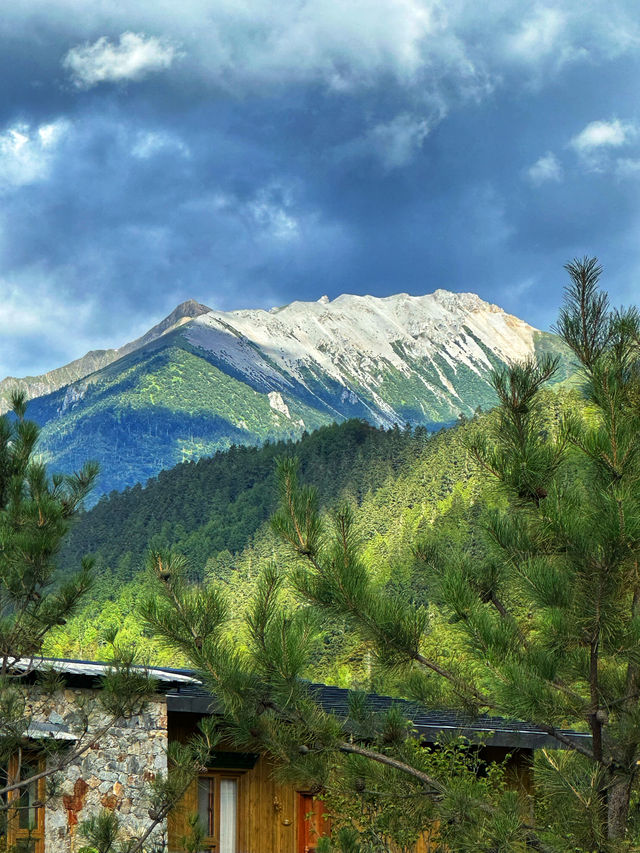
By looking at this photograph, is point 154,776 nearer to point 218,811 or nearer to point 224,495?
point 218,811

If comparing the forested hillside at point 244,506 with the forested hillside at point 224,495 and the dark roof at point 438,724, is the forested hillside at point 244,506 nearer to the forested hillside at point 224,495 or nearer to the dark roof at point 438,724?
the forested hillside at point 224,495

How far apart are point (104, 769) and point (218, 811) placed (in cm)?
170

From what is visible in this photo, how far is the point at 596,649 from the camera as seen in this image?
5.78 metres

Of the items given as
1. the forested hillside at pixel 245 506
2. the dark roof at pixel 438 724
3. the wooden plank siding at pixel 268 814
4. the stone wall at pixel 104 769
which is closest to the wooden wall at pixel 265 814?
the wooden plank siding at pixel 268 814

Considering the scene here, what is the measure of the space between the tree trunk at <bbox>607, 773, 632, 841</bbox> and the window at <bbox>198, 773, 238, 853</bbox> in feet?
17.4

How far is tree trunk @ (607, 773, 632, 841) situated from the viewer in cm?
585

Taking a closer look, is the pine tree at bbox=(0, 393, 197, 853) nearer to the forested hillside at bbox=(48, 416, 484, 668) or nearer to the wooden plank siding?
the wooden plank siding

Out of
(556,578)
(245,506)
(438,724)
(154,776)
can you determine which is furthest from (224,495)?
(556,578)

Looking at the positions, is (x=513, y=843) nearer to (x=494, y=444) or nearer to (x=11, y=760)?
(x=494, y=444)

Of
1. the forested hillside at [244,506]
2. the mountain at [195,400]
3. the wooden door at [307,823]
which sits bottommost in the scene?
the wooden door at [307,823]

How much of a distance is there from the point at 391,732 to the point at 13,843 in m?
3.71

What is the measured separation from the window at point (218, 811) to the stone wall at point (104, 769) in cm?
120

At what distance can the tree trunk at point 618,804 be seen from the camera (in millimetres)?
5852

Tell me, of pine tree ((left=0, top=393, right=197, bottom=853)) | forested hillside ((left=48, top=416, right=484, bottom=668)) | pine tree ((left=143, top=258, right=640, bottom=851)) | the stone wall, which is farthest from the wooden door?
forested hillside ((left=48, top=416, right=484, bottom=668))
